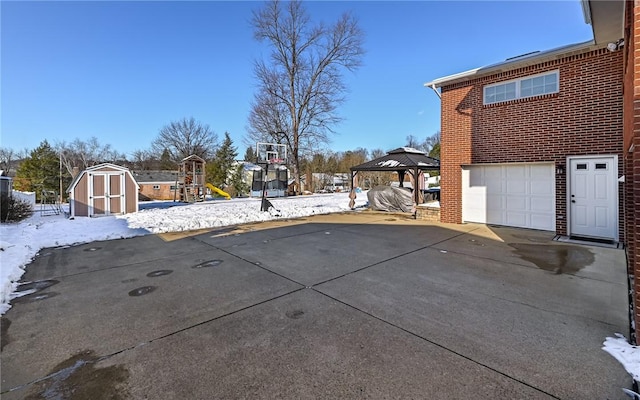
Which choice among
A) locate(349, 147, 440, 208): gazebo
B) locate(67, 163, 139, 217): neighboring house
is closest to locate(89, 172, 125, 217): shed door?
locate(67, 163, 139, 217): neighboring house

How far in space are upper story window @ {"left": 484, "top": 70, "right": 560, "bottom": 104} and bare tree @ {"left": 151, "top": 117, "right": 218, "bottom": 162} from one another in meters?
40.8

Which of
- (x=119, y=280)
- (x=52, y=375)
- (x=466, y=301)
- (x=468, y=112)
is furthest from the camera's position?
(x=468, y=112)

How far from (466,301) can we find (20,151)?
67.1 metres

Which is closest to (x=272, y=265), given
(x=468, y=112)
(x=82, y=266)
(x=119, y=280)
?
(x=119, y=280)

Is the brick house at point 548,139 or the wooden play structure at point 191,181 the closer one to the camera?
the brick house at point 548,139

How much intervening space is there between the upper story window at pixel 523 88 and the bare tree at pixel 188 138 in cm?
4076

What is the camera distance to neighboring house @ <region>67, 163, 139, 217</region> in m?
12.3

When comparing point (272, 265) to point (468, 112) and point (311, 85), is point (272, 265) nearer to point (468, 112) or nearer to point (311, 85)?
point (468, 112)

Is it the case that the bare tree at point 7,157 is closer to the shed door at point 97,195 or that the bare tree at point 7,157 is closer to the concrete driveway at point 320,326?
the shed door at point 97,195

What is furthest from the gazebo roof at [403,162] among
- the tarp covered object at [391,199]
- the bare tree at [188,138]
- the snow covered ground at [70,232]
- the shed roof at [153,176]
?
the bare tree at [188,138]

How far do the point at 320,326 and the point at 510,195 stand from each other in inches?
335

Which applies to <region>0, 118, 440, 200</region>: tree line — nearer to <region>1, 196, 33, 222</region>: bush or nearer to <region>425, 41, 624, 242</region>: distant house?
<region>1, 196, 33, 222</region>: bush

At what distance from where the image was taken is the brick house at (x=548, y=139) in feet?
23.0

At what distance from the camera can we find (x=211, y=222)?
1060cm
